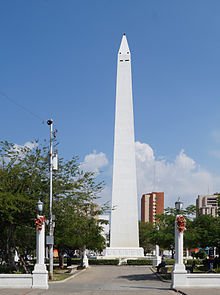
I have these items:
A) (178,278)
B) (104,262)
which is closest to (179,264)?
(178,278)

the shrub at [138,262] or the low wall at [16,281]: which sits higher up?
the low wall at [16,281]

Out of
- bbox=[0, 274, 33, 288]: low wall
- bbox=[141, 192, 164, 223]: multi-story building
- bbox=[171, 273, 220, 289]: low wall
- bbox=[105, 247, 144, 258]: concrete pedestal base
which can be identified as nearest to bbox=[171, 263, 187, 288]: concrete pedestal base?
bbox=[171, 273, 220, 289]: low wall

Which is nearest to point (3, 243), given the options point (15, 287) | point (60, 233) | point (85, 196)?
point (60, 233)

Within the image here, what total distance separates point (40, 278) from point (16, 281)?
3.59 ft

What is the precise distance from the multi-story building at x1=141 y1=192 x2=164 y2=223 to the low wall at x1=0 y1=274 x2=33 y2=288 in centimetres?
14314

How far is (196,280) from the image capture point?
23.8m

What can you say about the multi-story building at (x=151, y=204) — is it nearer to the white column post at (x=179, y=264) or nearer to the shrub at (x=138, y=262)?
the shrub at (x=138, y=262)

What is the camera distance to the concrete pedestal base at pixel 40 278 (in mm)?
23609

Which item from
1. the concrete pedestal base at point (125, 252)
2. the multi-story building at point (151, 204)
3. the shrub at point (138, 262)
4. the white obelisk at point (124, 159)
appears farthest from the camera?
the multi-story building at point (151, 204)

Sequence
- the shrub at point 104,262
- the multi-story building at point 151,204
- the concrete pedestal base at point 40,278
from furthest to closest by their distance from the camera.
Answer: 1. the multi-story building at point 151,204
2. the shrub at point 104,262
3. the concrete pedestal base at point 40,278

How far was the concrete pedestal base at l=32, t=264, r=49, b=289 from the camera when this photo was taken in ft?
77.5

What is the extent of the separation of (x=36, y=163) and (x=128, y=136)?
26528 millimetres

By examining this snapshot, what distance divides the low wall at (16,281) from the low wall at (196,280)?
259 inches

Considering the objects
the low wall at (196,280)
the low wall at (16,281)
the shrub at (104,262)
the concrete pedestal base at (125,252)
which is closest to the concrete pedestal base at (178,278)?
the low wall at (196,280)
